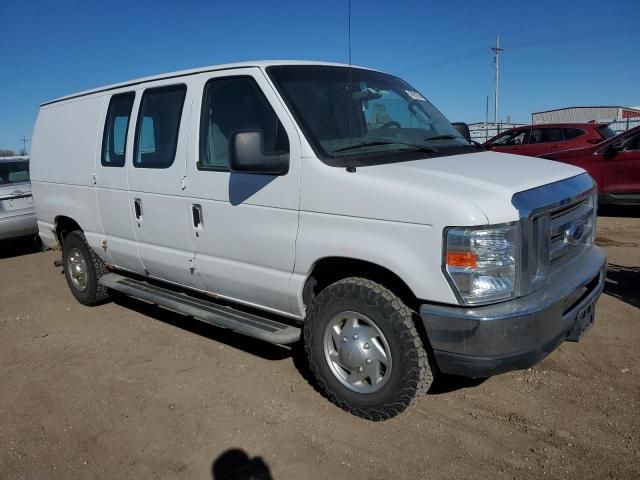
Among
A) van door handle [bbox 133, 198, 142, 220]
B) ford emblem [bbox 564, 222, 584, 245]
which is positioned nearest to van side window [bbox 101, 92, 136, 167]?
van door handle [bbox 133, 198, 142, 220]

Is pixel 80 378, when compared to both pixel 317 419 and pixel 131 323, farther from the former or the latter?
pixel 317 419

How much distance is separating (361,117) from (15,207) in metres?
6.79

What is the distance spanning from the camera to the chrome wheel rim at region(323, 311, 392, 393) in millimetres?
3205

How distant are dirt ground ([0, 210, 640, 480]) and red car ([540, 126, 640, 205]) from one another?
212 inches

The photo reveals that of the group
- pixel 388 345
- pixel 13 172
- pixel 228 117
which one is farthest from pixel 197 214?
pixel 13 172

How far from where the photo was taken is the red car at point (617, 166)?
9.50 metres

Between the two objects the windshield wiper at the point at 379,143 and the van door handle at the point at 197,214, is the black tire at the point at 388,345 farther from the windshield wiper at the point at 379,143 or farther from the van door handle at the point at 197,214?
the van door handle at the point at 197,214

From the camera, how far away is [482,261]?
8.97 ft

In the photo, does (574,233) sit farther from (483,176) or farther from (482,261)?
(482,261)

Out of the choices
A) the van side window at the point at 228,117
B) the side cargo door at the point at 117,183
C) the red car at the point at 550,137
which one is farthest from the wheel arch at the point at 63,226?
the red car at the point at 550,137

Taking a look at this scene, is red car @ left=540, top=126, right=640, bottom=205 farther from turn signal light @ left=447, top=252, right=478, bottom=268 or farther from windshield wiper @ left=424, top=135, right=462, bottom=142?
turn signal light @ left=447, top=252, right=478, bottom=268

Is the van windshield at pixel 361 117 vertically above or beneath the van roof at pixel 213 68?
beneath

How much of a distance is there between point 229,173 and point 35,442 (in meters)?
2.05

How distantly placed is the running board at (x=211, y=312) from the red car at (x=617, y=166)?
8103 mm
